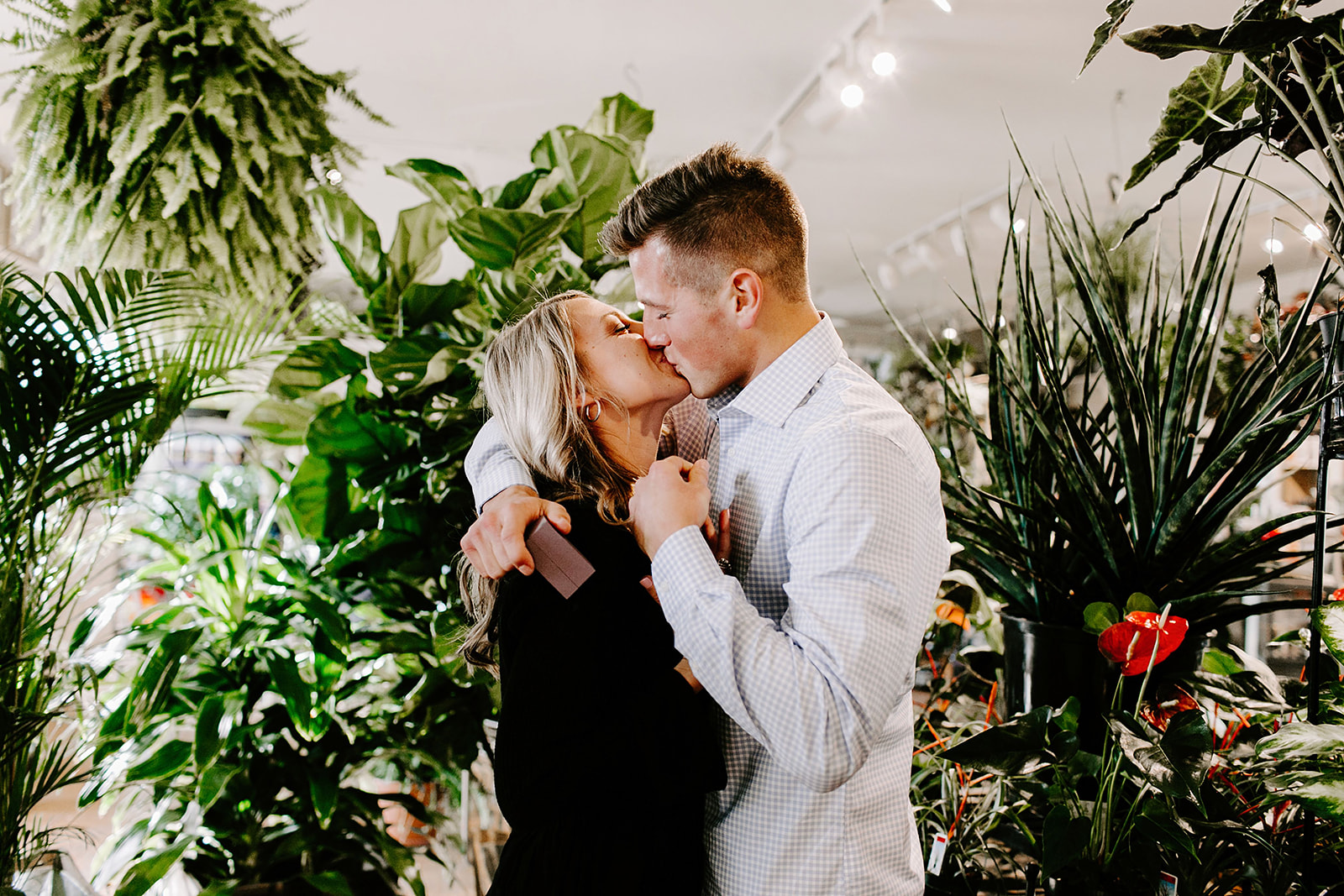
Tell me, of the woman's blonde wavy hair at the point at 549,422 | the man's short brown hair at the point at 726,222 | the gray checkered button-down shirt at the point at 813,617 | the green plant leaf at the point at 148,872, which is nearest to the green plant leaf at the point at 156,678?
the green plant leaf at the point at 148,872

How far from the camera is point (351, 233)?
1.81 metres

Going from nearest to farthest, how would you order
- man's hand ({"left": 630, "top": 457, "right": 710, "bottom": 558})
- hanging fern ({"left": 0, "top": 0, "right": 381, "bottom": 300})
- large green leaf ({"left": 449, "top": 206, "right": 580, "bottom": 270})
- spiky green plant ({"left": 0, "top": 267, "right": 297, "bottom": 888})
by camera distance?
man's hand ({"left": 630, "top": 457, "right": 710, "bottom": 558})
spiky green plant ({"left": 0, "top": 267, "right": 297, "bottom": 888})
hanging fern ({"left": 0, "top": 0, "right": 381, "bottom": 300})
large green leaf ({"left": 449, "top": 206, "right": 580, "bottom": 270})

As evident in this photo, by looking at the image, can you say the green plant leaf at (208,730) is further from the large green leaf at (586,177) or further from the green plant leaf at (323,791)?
the large green leaf at (586,177)

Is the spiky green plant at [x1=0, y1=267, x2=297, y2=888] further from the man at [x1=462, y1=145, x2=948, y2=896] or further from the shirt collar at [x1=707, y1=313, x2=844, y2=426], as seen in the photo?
the shirt collar at [x1=707, y1=313, x2=844, y2=426]

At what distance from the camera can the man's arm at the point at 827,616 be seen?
85cm

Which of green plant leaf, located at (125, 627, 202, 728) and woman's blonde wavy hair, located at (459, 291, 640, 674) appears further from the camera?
green plant leaf, located at (125, 627, 202, 728)

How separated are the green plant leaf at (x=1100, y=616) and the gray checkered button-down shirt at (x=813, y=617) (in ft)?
1.21

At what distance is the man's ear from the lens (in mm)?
1188

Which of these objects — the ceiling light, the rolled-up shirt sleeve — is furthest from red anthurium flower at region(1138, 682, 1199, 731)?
the ceiling light

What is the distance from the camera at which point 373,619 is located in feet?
6.80

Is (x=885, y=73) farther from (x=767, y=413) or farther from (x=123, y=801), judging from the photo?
(x=123, y=801)

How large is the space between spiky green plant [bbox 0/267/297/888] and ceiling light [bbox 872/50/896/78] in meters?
2.41

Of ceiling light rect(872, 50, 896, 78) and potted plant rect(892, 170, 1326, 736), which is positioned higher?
ceiling light rect(872, 50, 896, 78)

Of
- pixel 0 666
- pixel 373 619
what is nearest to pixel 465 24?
pixel 373 619
